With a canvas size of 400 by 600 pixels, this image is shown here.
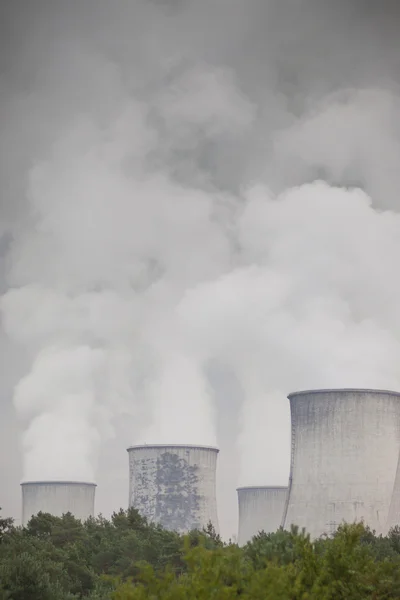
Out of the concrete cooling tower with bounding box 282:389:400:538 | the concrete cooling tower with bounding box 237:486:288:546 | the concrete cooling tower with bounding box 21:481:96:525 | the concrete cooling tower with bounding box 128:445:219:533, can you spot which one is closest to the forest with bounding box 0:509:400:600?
the concrete cooling tower with bounding box 282:389:400:538

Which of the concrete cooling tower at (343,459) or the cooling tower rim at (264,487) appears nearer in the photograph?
the concrete cooling tower at (343,459)

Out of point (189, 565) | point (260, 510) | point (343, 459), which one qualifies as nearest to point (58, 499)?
point (260, 510)

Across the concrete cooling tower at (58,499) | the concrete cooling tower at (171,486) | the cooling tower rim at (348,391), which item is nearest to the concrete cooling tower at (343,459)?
the cooling tower rim at (348,391)

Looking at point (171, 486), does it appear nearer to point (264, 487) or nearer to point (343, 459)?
point (264, 487)

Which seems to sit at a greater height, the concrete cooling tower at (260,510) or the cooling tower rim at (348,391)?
the cooling tower rim at (348,391)

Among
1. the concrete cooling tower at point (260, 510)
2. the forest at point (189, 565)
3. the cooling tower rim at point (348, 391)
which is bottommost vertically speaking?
the forest at point (189, 565)

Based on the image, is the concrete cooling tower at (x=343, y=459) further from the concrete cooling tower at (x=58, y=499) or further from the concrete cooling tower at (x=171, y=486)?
the concrete cooling tower at (x=58, y=499)
